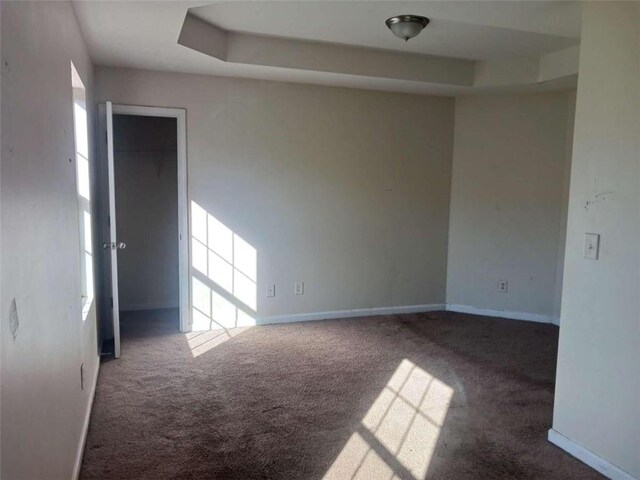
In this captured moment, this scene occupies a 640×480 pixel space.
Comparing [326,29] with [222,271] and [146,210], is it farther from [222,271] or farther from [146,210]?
[146,210]

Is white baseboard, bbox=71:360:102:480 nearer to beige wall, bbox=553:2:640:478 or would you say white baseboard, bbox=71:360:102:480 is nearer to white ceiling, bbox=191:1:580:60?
beige wall, bbox=553:2:640:478

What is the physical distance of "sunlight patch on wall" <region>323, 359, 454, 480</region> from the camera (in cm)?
226

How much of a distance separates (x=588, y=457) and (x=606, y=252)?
3.25ft

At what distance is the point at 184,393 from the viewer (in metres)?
3.02

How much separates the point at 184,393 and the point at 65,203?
1.47 meters

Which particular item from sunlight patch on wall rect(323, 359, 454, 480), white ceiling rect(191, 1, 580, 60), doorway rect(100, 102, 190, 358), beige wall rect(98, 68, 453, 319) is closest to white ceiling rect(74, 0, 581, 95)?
white ceiling rect(191, 1, 580, 60)

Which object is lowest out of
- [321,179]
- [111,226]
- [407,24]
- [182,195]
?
[111,226]

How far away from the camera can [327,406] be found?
2.87 metres

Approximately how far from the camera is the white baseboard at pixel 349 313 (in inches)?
178

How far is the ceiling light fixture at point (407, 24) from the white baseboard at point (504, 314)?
2.91 meters

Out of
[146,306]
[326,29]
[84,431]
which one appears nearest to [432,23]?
[326,29]

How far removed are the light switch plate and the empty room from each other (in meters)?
→ 0.01

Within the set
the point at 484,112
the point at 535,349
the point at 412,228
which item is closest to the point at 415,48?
the point at 484,112

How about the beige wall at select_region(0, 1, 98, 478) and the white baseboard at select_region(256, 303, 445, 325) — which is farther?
the white baseboard at select_region(256, 303, 445, 325)
